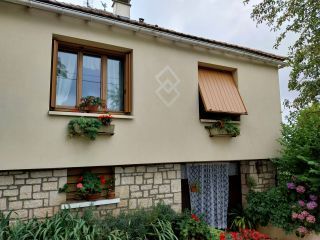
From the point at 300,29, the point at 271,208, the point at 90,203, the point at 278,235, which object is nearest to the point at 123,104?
the point at 90,203

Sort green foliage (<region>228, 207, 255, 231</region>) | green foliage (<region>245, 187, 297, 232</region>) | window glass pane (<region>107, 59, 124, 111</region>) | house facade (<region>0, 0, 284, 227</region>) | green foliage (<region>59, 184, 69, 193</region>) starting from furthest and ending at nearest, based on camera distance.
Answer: green foliage (<region>228, 207, 255, 231</region>) < green foliage (<region>245, 187, 297, 232</region>) < window glass pane (<region>107, 59, 124, 111</region>) < green foliage (<region>59, 184, 69, 193</region>) < house facade (<region>0, 0, 284, 227</region>)

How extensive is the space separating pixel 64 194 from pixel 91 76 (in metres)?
3.39

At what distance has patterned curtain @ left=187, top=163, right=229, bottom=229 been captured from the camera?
9.53m

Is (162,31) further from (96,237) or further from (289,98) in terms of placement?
(289,98)

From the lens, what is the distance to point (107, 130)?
23.0ft

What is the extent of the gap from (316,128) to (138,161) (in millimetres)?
6473

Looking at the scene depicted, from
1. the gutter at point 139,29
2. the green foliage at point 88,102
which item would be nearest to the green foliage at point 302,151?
the gutter at point 139,29

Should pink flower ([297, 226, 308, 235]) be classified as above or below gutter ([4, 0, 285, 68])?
below

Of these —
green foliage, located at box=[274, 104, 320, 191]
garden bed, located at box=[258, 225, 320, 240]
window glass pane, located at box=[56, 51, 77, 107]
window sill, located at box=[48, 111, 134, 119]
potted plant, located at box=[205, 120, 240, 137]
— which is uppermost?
window glass pane, located at box=[56, 51, 77, 107]

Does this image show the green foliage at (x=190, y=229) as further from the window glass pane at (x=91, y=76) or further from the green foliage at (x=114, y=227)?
the window glass pane at (x=91, y=76)

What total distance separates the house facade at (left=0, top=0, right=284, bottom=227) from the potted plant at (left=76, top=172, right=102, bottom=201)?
209 mm

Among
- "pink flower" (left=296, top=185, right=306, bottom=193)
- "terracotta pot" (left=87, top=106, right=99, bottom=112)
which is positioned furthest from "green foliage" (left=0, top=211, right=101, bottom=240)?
"pink flower" (left=296, top=185, right=306, bottom=193)

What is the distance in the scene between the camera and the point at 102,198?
287 inches

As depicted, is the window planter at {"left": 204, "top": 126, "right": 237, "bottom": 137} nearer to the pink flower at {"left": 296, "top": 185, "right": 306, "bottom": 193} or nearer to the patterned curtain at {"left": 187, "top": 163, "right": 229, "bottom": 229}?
the patterned curtain at {"left": 187, "top": 163, "right": 229, "bottom": 229}
